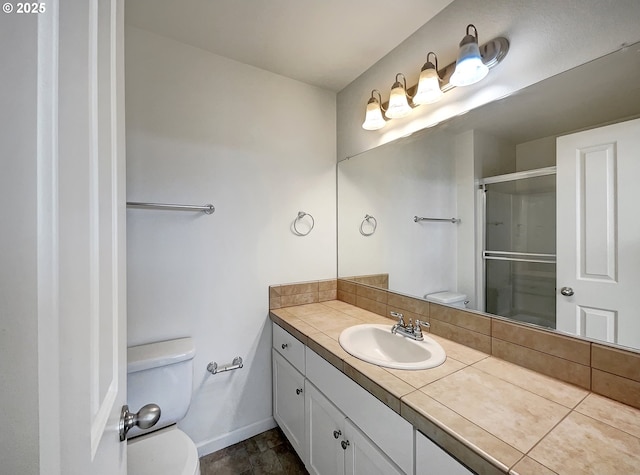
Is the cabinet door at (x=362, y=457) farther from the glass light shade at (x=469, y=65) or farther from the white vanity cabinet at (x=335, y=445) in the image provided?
the glass light shade at (x=469, y=65)

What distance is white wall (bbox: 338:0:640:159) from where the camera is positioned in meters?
0.87

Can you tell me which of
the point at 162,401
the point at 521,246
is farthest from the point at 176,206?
the point at 521,246

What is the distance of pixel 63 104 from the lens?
12.6 inches

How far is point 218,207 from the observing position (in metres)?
1.60

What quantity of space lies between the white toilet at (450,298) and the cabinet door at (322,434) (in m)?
0.74

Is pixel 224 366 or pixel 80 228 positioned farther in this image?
pixel 224 366

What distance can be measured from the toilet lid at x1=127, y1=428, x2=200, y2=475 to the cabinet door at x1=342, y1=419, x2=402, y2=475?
1.95 ft

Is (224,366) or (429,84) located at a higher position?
(429,84)

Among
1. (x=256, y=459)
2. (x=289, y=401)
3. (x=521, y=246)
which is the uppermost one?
(x=521, y=246)

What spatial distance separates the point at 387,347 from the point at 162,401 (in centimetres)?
115

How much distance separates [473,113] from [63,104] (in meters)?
1.42

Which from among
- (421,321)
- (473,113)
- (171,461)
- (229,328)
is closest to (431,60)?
(473,113)

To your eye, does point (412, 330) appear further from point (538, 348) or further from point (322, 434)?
point (322, 434)

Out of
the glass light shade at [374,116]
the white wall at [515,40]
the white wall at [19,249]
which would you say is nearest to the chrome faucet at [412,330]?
the white wall at [515,40]
